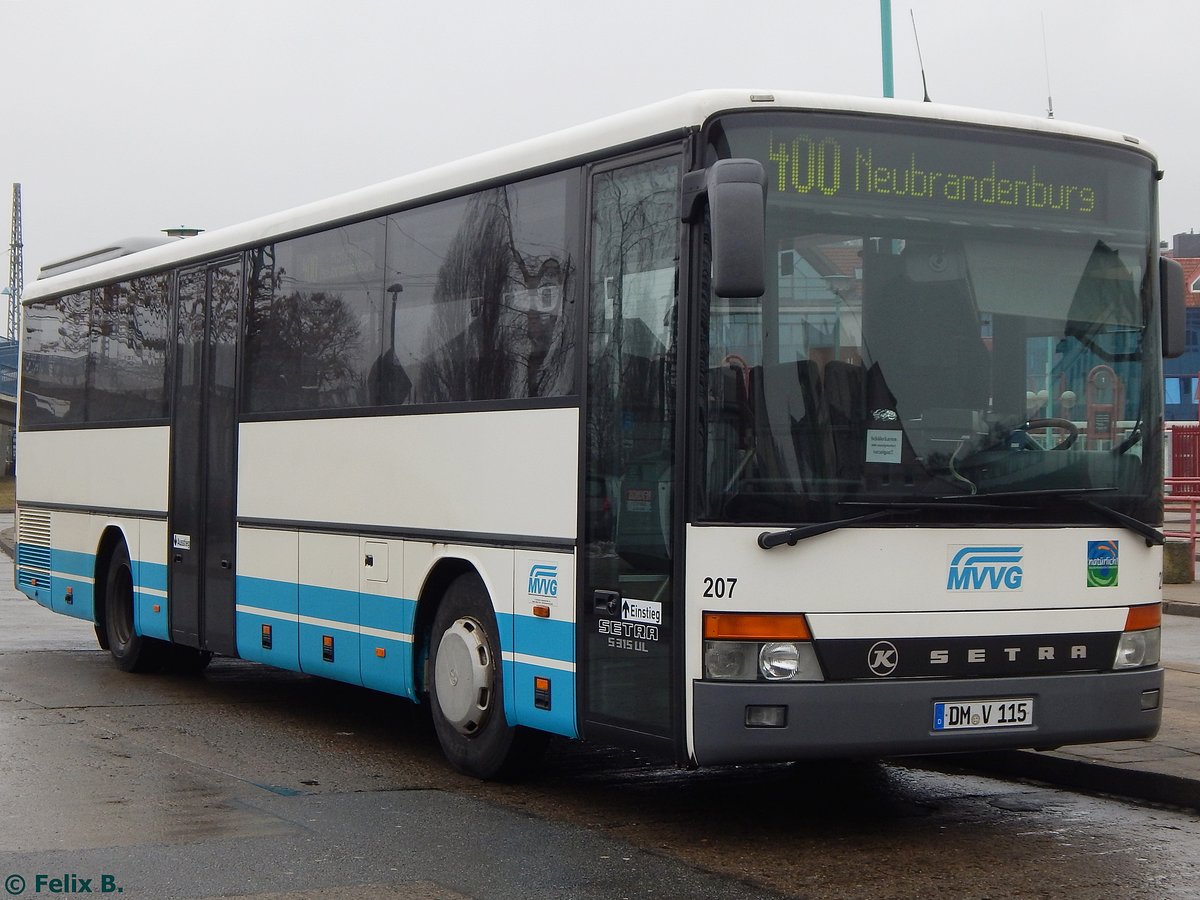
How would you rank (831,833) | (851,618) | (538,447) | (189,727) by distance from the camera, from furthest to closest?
(189,727)
(538,447)
(831,833)
(851,618)

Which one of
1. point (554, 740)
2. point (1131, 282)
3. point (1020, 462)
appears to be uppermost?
point (1131, 282)

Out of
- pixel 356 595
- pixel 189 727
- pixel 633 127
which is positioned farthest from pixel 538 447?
pixel 189 727

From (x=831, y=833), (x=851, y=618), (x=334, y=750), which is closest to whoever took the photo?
(x=851, y=618)

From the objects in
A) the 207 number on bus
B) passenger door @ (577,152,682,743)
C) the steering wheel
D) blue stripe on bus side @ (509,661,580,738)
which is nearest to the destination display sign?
passenger door @ (577,152,682,743)

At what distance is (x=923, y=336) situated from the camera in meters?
7.39

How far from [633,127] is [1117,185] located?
2274 mm

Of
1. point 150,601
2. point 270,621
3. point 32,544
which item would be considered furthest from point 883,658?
point 32,544

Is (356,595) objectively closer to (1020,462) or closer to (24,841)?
(24,841)

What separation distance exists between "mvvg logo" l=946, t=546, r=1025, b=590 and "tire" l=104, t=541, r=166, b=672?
8105mm

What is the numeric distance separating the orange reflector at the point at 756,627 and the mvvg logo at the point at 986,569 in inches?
30.1

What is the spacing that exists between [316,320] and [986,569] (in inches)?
199

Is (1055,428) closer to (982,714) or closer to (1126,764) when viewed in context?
(982,714)

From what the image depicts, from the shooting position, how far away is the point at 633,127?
786 centimetres

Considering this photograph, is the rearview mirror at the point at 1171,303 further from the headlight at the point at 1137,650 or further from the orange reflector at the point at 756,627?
the orange reflector at the point at 756,627
